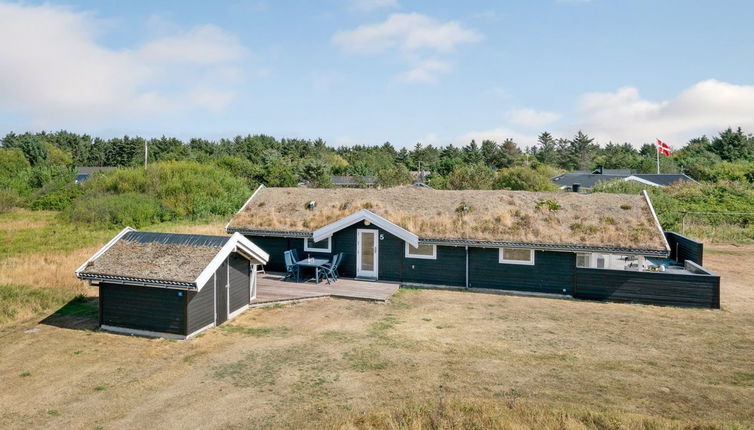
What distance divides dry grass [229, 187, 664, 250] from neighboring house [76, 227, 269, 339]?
622 centimetres

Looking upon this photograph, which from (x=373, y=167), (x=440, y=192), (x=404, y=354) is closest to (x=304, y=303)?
(x=404, y=354)

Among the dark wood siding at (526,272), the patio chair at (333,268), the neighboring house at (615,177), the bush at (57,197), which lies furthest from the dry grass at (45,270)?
the neighboring house at (615,177)

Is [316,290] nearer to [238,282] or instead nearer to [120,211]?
[238,282]

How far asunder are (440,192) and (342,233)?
17.1ft

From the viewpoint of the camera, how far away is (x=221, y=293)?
535 inches

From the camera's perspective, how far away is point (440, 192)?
70.3ft

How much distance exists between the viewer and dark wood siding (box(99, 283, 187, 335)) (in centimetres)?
1230

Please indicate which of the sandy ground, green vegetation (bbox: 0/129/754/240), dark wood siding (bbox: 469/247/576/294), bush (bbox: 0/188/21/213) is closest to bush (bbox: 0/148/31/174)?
green vegetation (bbox: 0/129/754/240)

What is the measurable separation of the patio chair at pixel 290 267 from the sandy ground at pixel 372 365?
3776 mm

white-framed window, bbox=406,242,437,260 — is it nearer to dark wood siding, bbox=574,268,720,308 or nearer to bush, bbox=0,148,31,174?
dark wood siding, bbox=574,268,720,308

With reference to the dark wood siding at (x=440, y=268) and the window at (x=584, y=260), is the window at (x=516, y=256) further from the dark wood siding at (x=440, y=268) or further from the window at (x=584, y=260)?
the window at (x=584, y=260)

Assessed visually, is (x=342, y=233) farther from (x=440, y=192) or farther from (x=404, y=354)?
(x=404, y=354)

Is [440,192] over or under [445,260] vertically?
over

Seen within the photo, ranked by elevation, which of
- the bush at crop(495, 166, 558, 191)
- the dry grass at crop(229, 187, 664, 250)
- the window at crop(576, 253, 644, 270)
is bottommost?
the window at crop(576, 253, 644, 270)
